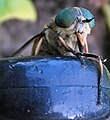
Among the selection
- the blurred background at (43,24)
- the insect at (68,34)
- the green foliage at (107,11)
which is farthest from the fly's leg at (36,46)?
the green foliage at (107,11)

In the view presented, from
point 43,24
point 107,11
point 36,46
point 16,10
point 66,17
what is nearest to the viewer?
point 66,17

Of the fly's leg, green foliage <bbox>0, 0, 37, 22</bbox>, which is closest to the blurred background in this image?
green foliage <bbox>0, 0, 37, 22</bbox>

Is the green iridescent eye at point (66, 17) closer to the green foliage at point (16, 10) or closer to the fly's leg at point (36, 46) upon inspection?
the fly's leg at point (36, 46)

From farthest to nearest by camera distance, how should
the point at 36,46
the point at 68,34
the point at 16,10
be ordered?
the point at 16,10
the point at 36,46
the point at 68,34

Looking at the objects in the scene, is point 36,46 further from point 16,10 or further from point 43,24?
point 43,24

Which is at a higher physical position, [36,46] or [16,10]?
[16,10]

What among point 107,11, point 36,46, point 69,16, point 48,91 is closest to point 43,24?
point 107,11

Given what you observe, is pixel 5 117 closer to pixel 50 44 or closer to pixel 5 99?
pixel 5 99
